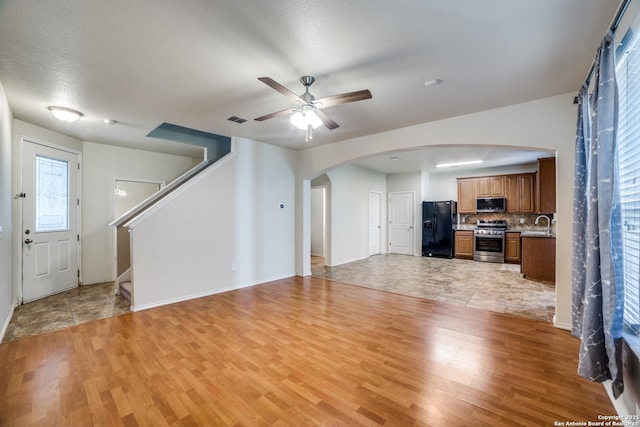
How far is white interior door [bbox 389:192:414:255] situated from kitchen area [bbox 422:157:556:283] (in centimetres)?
48

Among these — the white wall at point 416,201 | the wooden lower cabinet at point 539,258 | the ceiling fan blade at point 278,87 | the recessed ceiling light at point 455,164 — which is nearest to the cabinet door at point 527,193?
the recessed ceiling light at point 455,164

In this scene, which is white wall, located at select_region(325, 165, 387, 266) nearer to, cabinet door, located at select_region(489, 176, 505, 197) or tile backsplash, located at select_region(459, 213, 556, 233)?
tile backsplash, located at select_region(459, 213, 556, 233)

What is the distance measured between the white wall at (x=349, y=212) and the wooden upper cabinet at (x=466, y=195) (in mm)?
2533

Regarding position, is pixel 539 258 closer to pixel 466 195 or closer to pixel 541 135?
pixel 466 195

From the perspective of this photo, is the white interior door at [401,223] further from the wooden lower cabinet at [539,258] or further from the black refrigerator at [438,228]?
the wooden lower cabinet at [539,258]

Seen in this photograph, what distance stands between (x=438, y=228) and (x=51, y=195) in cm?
892

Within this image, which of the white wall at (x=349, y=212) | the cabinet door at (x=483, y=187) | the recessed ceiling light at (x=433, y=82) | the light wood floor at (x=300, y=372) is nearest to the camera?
the light wood floor at (x=300, y=372)

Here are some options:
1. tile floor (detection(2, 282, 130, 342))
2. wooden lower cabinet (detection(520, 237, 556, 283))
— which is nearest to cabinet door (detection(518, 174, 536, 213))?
wooden lower cabinet (detection(520, 237, 556, 283))

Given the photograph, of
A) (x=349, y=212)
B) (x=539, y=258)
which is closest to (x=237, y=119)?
(x=349, y=212)

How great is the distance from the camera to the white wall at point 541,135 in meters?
3.04

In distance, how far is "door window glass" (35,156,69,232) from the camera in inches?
167

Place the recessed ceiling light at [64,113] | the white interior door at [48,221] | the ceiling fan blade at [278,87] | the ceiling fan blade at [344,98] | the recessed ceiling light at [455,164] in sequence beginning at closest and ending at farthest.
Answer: the ceiling fan blade at [278,87] → the ceiling fan blade at [344,98] → the recessed ceiling light at [64,113] → the white interior door at [48,221] → the recessed ceiling light at [455,164]

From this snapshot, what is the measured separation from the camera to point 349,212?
7.34 meters

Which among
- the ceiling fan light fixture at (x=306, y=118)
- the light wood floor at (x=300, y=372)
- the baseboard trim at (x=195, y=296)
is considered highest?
the ceiling fan light fixture at (x=306, y=118)
